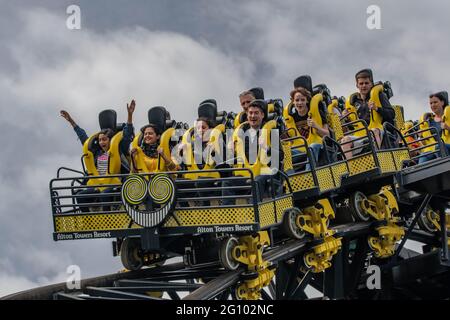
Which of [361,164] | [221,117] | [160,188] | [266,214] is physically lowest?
[266,214]

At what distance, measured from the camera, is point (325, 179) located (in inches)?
647

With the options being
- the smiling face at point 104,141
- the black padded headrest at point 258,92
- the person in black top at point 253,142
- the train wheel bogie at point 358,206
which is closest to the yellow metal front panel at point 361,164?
the train wheel bogie at point 358,206

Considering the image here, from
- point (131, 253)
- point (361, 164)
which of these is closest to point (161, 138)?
point (131, 253)

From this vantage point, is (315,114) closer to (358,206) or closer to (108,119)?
(358,206)

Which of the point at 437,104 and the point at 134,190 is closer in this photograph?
the point at 134,190

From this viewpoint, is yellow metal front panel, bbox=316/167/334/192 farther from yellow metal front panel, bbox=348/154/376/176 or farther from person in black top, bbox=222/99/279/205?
person in black top, bbox=222/99/279/205

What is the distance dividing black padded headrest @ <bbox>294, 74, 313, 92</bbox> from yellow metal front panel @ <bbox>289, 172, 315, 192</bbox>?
198cm

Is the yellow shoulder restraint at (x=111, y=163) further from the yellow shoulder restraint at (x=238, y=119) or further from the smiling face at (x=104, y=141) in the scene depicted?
the yellow shoulder restraint at (x=238, y=119)

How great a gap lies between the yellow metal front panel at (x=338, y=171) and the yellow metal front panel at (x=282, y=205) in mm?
1521

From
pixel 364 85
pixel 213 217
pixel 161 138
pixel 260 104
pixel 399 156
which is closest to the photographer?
pixel 213 217

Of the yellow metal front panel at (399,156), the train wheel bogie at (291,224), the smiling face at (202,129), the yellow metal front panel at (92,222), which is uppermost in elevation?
the smiling face at (202,129)

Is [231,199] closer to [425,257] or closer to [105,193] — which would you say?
[105,193]

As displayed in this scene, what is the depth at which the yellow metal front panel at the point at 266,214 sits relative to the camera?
47.0ft

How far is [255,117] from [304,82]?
282 cm
